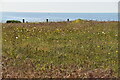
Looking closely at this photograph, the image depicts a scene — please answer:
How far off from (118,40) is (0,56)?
280 inches

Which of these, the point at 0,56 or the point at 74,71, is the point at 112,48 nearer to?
→ the point at 74,71

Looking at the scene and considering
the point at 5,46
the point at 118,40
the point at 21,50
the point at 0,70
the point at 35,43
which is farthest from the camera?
the point at 118,40

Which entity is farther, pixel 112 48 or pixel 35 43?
pixel 35 43

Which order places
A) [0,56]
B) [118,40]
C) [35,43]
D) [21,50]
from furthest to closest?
[118,40]
[35,43]
[21,50]
[0,56]

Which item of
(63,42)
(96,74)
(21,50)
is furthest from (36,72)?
(63,42)

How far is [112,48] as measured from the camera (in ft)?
40.9

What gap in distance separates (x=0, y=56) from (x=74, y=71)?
3661mm

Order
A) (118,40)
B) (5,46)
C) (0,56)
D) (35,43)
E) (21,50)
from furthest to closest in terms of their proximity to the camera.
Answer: (118,40) < (35,43) < (5,46) < (21,50) < (0,56)

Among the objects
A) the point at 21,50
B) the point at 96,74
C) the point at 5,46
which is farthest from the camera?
the point at 5,46

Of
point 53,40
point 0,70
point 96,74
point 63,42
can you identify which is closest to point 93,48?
point 63,42

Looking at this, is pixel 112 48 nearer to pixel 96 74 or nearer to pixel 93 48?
pixel 93 48

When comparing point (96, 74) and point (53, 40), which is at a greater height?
point (53, 40)

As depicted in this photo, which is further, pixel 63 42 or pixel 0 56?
pixel 63 42

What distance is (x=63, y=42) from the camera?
553 inches
